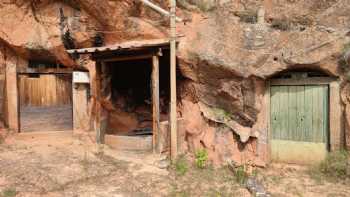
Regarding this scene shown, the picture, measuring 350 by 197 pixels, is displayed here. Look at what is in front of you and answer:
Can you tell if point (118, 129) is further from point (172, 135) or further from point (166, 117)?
point (172, 135)

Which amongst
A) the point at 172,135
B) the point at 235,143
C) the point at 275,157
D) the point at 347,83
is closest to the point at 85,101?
the point at 172,135

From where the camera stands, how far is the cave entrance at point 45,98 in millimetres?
9719

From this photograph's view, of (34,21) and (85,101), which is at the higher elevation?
(34,21)

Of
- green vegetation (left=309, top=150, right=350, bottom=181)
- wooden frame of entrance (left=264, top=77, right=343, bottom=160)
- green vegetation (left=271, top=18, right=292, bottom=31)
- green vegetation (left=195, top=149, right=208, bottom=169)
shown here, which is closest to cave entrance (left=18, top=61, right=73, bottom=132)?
green vegetation (left=195, top=149, right=208, bottom=169)

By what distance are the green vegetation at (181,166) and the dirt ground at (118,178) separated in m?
0.10

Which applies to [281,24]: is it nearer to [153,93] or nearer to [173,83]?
[173,83]

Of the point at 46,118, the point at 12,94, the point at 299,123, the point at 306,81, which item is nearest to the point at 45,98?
the point at 46,118

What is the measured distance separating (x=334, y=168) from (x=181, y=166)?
11.7ft

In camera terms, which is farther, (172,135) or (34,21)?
(34,21)

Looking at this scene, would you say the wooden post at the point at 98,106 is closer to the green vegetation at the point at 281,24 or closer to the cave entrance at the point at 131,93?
the cave entrance at the point at 131,93

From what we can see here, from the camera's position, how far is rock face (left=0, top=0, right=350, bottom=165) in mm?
6938

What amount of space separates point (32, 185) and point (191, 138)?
13.9 feet

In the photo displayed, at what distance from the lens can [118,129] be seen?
9938 millimetres

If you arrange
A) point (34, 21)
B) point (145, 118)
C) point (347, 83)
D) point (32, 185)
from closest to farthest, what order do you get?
point (32, 185) < point (347, 83) < point (34, 21) < point (145, 118)
